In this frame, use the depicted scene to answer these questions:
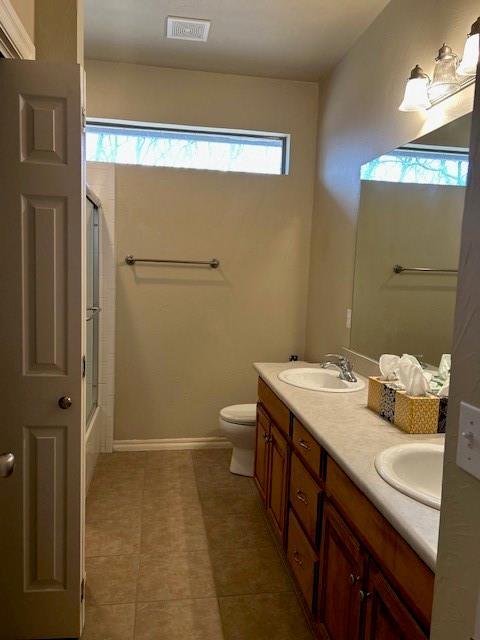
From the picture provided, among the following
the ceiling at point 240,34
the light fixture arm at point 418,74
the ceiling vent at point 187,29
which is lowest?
the light fixture arm at point 418,74

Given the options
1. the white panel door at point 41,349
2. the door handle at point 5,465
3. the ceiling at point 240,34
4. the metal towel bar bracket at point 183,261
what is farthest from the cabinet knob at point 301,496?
the ceiling at point 240,34

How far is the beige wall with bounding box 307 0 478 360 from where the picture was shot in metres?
2.05

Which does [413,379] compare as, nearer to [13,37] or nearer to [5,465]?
[5,465]

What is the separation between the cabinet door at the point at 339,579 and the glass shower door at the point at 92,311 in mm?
1869

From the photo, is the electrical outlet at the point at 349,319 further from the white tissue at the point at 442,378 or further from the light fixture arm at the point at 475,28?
the light fixture arm at the point at 475,28

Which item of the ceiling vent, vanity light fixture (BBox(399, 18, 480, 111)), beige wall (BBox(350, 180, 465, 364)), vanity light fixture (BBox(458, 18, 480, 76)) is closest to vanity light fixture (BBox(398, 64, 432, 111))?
vanity light fixture (BBox(399, 18, 480, 111))

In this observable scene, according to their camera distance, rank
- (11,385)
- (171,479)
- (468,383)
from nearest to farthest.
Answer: (468,383), (11,385), (171,479)

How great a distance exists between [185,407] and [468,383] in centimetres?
306

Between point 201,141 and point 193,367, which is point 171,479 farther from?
point 201,141

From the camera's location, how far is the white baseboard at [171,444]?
365 cm

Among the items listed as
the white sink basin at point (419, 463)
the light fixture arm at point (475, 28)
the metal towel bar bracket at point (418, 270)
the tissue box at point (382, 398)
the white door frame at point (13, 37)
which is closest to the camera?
the white door frame at point (13, 37)

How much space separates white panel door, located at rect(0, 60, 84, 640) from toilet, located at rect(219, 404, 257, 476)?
144 cm

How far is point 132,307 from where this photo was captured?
11.6 ft

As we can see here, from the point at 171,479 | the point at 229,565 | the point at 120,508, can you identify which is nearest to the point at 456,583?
the point at 229,565
